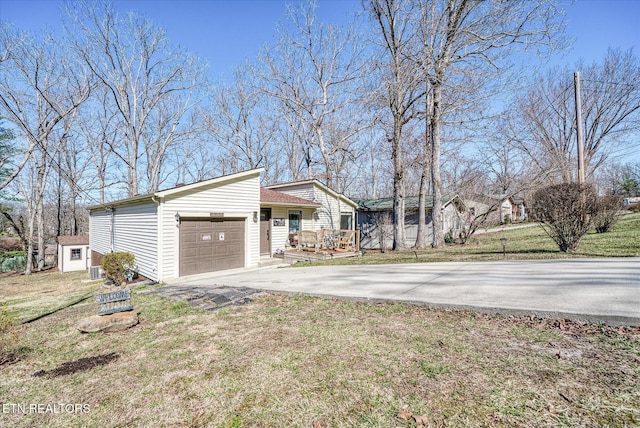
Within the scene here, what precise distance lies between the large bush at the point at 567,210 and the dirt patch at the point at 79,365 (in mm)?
11636

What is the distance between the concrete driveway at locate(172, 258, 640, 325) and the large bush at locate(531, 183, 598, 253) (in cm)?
259

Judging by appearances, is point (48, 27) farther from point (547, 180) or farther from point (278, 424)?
point (547, 180)

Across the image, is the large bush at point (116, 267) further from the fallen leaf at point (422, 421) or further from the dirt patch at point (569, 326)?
the dirt patch at point (569, 326)

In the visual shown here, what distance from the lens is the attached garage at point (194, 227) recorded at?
30.8 ft

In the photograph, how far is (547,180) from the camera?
16625 millimetres

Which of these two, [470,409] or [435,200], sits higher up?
[435,200]

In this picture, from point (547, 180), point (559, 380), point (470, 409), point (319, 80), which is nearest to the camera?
point (470, 409)

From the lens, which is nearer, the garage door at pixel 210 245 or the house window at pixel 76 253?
the garage door at pixel 210 245

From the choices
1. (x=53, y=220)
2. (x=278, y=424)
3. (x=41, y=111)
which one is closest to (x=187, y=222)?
(x=278, y=424)

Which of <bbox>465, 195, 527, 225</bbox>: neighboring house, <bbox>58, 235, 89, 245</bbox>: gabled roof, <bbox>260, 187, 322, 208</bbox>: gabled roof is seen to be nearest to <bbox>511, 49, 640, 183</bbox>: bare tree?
<bbox>465, 195, 527, 225</bbox>: neighboring house

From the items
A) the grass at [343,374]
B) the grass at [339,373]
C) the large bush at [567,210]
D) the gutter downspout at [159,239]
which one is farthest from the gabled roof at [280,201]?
the large bush at [567,210]

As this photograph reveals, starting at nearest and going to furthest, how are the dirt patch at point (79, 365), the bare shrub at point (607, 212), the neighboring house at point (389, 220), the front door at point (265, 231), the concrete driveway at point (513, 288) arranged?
the dirt patch at point (79, 365)
the concrete driveway at point (513, 288)
the bare shrub at point (607, 212)
the front door at point (265, 231)
the neighboring house at point (389, 220)

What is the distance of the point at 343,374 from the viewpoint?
2.84 m

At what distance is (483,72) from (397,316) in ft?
43.3
